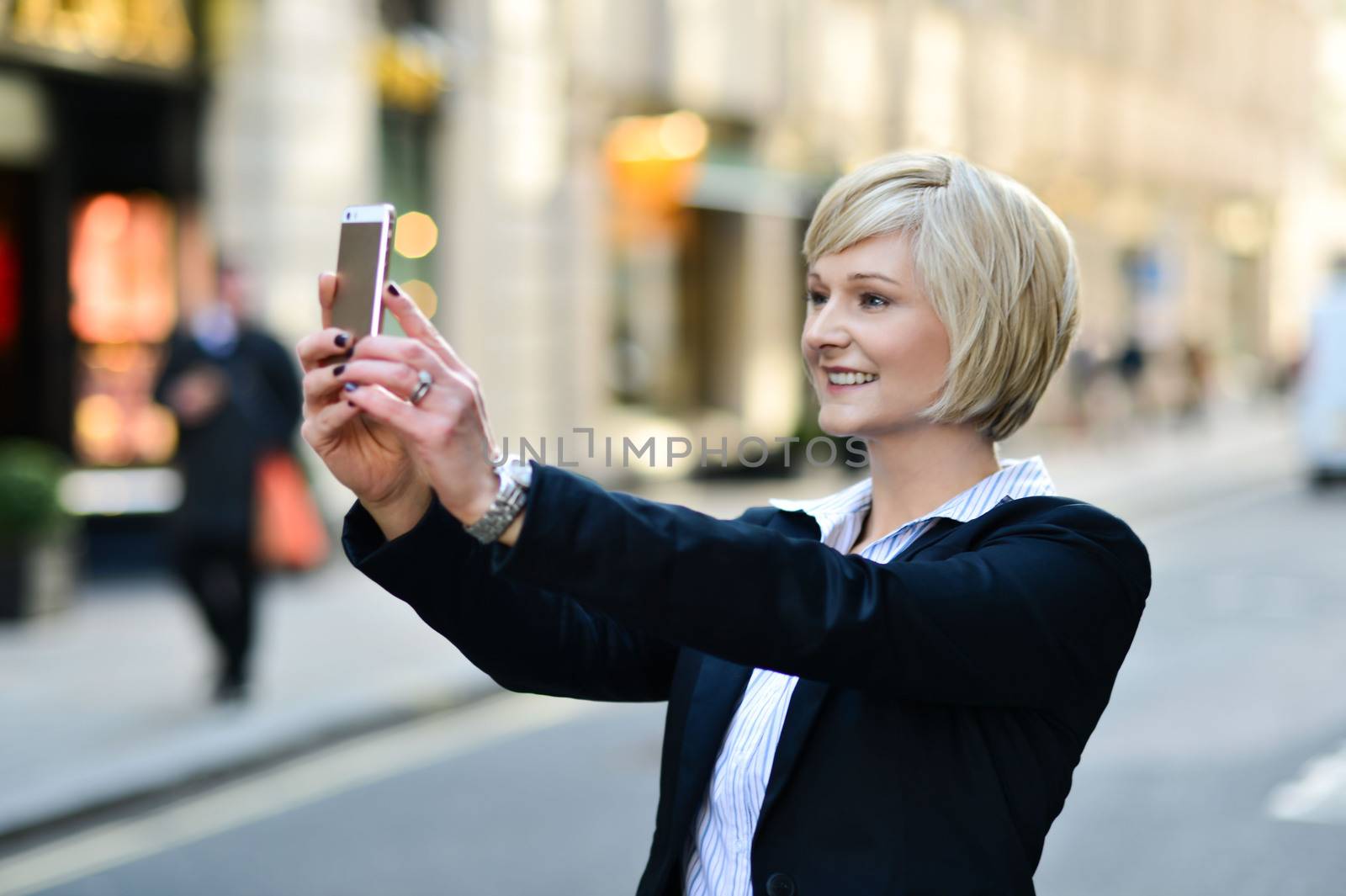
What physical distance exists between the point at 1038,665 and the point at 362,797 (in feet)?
16.1

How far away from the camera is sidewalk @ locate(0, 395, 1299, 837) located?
638 cm

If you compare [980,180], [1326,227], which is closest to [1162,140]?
[1326,227]

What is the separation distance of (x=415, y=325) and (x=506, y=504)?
0.75 ft

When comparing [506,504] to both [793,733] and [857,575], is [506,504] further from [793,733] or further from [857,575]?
[793,733]

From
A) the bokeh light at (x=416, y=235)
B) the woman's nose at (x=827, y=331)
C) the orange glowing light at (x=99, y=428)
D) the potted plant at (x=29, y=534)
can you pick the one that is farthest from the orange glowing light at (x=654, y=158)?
the woman's nose at (x=827, y=331)

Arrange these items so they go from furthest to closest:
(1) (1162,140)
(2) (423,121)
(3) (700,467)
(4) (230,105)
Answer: (1) (1162,140)
(3) (700,467)
(2) (423,121)
(4) (230,105)

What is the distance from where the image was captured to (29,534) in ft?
31.0

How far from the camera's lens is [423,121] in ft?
47.7

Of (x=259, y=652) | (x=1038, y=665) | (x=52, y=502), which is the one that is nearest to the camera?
(x=1038, y=665)

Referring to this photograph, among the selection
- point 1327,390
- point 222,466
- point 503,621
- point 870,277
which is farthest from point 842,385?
point 1327,390

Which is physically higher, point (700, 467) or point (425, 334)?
point (425, 334)

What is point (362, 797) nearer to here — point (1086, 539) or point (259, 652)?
point (259, 652)

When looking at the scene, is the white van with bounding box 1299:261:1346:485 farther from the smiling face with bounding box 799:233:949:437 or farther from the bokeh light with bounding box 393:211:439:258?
the smiling face with bounding box 799:233:949:437

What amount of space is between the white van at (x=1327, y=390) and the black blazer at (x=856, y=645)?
58.1ft
